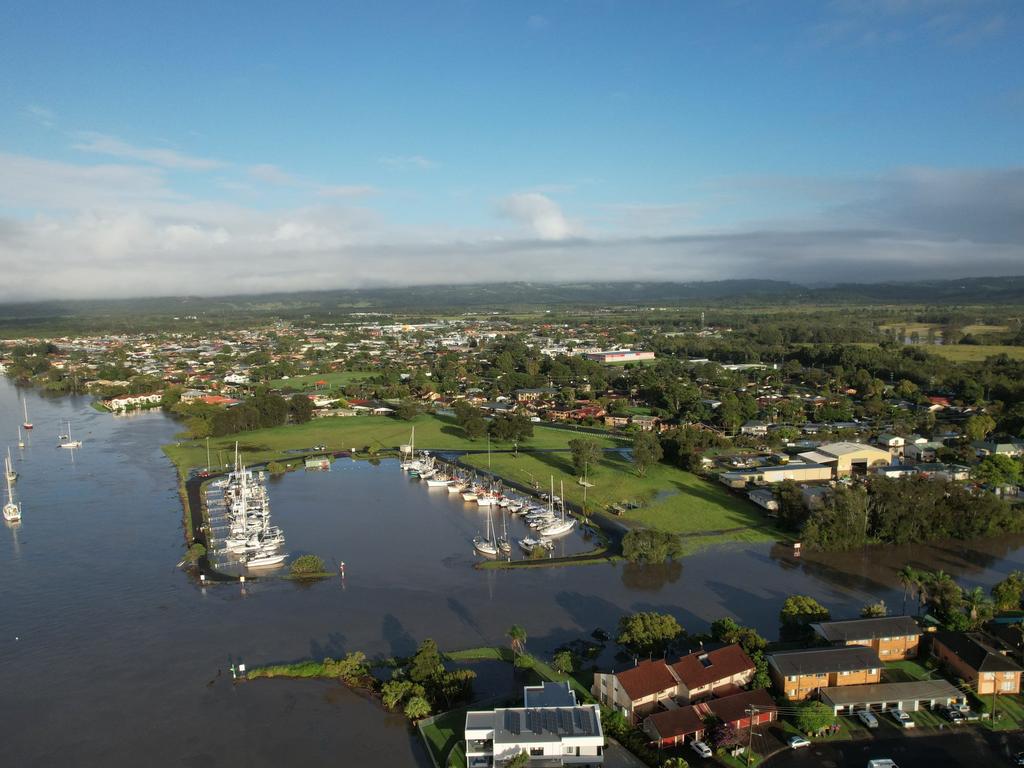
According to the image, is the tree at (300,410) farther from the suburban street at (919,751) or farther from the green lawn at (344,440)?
the suburban street at (919,751)

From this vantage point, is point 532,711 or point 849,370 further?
point 849,370

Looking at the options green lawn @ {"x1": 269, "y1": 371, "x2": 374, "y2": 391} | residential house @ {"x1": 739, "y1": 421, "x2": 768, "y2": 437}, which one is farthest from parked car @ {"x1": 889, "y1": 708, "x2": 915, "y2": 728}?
green lawn @ {"x1": 269, "y1": 371, "x2": 374, "y2": 391}

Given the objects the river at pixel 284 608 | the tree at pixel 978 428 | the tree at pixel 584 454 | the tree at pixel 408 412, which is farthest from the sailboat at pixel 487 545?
the tree at pixel 978 428

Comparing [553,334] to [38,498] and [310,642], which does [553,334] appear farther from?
[310,642]

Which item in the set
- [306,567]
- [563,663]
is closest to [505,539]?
[306,567]

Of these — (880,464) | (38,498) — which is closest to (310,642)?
(38,498)
